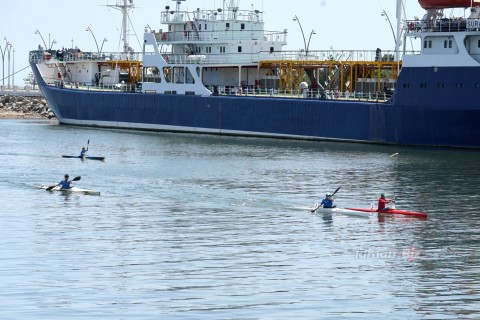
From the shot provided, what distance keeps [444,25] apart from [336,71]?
1834 cm

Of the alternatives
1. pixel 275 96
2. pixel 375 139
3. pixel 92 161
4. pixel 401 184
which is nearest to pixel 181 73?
pixel 275 96

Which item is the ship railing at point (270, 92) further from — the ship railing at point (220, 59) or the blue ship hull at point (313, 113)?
the ship railing at point (220, 59)

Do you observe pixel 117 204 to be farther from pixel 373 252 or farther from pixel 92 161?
pixel 92 161

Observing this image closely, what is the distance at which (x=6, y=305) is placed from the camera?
28.7 m

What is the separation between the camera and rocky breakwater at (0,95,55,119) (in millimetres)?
138750

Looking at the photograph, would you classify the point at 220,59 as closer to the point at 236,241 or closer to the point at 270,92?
the point at 270,92

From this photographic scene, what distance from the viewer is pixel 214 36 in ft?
324

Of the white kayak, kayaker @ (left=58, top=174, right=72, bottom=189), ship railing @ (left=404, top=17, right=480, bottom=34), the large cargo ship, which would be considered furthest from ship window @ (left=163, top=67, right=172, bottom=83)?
the white kayak

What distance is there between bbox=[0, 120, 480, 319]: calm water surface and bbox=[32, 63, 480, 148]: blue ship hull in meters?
5.92

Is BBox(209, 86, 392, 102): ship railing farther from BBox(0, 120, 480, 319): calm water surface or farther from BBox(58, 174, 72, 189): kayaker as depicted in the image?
BBox(58, 174, 72, 189): kayaker

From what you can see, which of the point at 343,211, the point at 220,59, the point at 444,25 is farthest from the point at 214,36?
the point at 343,211

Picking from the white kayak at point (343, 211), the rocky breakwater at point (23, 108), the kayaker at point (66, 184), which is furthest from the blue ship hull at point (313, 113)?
the kayaker at point (66, 184)

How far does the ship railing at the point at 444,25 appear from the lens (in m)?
74.6

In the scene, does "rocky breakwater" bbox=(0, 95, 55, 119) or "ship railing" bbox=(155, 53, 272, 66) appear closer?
"ship railing" bbox=(155, 53, 272, 66)
